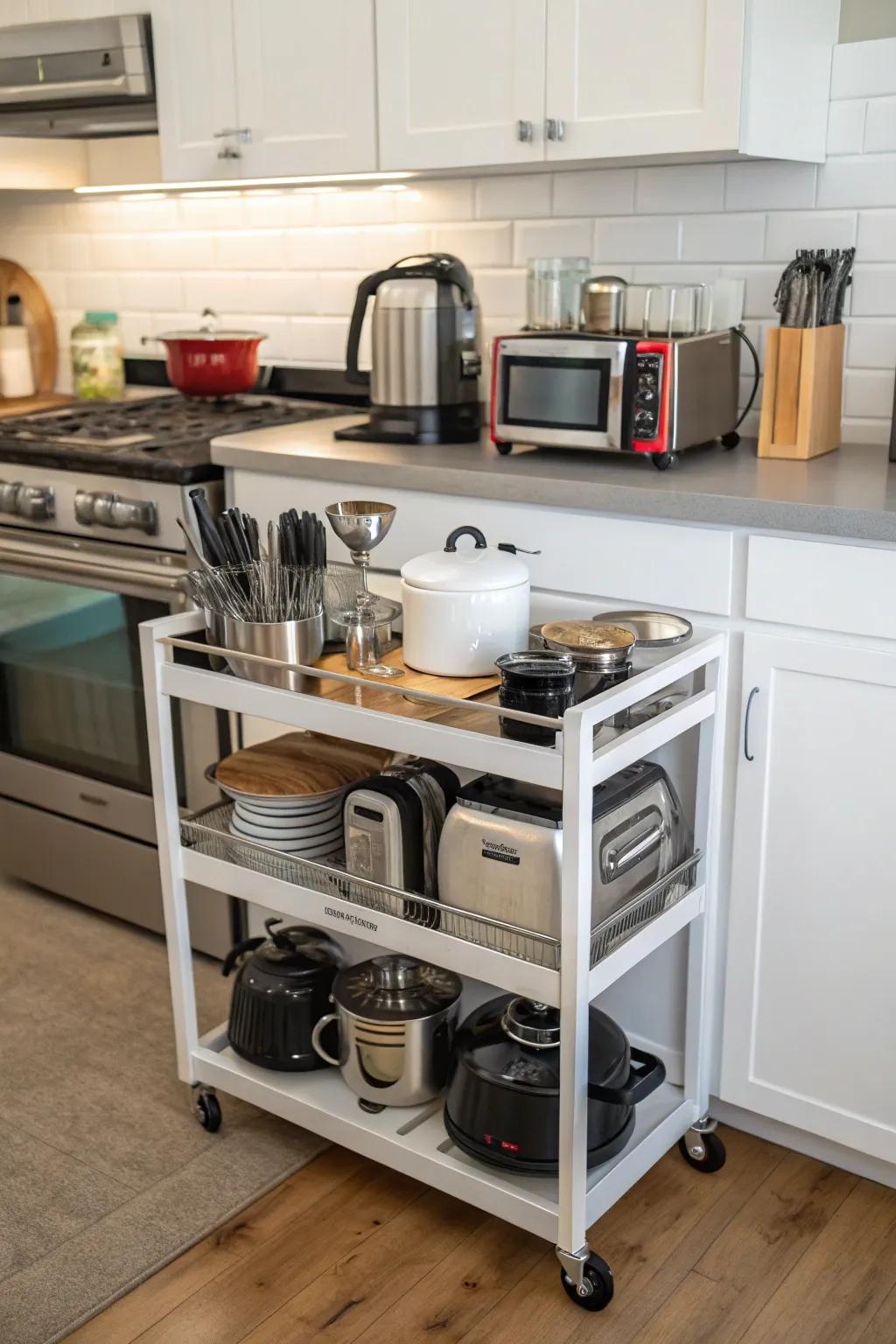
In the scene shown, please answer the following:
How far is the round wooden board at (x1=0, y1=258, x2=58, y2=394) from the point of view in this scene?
366cm

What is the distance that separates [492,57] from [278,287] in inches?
40.4

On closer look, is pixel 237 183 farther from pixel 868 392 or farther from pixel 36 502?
pixel 868 392

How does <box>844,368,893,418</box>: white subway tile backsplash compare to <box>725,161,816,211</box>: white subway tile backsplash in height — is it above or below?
below

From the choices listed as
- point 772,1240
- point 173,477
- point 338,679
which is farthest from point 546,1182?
point 173,477

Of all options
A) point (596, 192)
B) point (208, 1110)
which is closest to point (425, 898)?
point (208, 1110)

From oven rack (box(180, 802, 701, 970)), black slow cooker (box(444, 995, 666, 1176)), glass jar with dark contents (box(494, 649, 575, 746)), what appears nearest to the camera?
glass jar with dark contents (box(494, 649, 575, 746))

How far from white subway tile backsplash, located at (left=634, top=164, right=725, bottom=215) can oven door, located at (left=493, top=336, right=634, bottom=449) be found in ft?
1.71

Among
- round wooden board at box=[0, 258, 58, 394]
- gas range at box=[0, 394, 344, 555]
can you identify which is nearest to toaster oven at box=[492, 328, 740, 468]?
gas range at box=[0, 394, 344, 555]

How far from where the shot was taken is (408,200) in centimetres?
291

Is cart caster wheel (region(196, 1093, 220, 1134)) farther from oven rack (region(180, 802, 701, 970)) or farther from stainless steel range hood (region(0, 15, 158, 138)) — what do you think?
stainless steel range hood (region(0, 15, 158, 138))

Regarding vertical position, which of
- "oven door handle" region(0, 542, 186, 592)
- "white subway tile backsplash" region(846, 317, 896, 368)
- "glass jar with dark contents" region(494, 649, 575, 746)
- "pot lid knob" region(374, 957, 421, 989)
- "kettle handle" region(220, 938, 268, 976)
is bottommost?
"kettle handle" region(220, 938, 268, 976)

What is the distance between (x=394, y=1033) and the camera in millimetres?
1995

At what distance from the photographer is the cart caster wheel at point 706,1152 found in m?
2.11

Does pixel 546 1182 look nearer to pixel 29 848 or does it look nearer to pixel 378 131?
pixel 29 848
